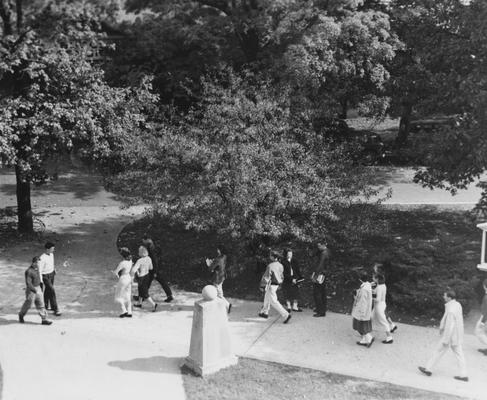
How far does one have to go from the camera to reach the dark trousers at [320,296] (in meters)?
12.2

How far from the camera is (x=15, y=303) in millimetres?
12859

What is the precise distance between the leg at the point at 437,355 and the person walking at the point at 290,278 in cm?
312

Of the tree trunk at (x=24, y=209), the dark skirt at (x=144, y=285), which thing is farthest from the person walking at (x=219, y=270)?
the tree trunk at (x=24, y=209)

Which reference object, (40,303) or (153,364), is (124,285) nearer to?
(40,303)

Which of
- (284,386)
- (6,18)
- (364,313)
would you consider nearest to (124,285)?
(284,386)

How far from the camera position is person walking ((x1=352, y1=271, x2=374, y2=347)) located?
10883 mm

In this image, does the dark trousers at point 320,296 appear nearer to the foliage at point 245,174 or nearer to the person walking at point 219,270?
the foliage at point 245,174

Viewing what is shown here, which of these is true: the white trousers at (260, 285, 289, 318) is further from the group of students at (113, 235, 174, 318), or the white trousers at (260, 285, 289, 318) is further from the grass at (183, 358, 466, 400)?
the group of students at (113, 235, 174, 318)

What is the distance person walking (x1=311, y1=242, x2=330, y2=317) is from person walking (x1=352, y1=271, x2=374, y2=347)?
1121mm

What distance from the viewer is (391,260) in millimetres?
14609

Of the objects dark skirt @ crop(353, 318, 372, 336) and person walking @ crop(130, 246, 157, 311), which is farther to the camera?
person walking @ crop(130, 246, 157, 311)

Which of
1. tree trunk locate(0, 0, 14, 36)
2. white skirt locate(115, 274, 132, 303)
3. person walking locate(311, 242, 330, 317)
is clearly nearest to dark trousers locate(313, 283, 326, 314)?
person walking locate(311, 242, 330, 317)

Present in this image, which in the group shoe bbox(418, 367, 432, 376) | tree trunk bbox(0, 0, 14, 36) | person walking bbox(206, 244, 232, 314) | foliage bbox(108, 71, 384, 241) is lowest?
shoe bbox(418, 367, 432, 376)

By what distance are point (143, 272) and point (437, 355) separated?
5.58m
